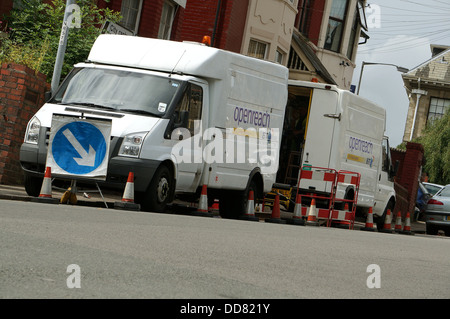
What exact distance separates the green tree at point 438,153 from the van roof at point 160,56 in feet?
135

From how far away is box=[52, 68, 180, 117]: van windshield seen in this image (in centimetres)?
1438

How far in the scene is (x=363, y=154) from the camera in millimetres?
21344

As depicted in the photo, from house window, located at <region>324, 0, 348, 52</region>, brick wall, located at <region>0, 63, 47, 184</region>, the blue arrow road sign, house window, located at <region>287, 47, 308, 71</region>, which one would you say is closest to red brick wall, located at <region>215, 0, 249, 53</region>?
house window, located at <region>287, 47, 308, 71</region>

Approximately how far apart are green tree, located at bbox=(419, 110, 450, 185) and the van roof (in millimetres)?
41062

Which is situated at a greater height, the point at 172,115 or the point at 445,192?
the point at 172,115

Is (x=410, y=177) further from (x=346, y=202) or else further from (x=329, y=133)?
(x=329, y=133)

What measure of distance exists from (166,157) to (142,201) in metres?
0.79

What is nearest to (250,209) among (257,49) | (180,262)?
(180,262)

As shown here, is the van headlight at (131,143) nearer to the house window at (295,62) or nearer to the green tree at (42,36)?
the green tree at (42,36)

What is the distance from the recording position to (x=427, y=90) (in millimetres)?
73062

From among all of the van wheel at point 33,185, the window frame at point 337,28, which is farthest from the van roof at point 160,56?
the window frame at point 337,28

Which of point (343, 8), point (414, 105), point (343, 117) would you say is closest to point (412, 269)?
point (343, 117)

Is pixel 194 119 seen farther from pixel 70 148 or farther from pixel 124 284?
pixel 124 284

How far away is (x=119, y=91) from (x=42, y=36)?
214 inches
